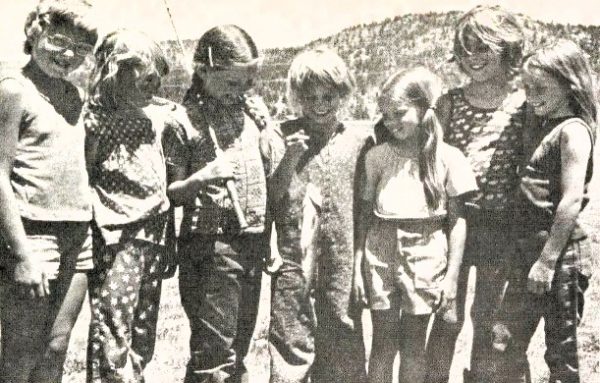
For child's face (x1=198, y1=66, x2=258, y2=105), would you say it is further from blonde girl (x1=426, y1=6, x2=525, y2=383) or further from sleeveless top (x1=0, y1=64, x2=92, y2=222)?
blonde girl (x1=426, y1=6, x2=525, y2=383)

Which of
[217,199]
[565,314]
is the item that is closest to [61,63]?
[217,199]

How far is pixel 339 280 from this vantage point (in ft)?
11.2

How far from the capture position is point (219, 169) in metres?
3.18

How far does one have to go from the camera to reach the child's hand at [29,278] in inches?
111

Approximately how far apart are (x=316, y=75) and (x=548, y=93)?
0.99 meters

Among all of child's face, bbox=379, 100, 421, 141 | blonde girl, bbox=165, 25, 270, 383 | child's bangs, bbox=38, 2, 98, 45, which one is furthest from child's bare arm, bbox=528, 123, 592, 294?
child's bangs, bbox=38, 2, 98, 45

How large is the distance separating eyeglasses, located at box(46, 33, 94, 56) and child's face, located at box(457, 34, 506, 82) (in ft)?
5.52

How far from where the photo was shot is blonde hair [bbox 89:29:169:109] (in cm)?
302

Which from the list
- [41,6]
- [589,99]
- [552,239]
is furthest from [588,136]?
[41,6]

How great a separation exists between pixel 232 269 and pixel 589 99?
5.55 feet

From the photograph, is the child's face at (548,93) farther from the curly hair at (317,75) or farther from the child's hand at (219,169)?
the child's hand at (219,169)

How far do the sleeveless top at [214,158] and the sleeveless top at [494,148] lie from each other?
3.15 ft

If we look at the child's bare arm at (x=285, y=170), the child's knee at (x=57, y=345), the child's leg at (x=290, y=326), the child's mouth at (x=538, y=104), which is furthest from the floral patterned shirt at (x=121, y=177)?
the child's mouth at (x=538, y=104)

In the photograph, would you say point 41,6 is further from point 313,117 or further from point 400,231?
point 400,231
